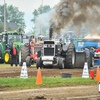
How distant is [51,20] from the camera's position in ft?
69.6

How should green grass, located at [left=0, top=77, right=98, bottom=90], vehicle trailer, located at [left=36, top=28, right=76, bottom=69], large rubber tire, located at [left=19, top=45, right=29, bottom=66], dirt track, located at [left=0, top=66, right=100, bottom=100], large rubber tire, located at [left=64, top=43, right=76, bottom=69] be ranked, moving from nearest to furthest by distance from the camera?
dirt track, located at [left=0, top=66, right=100, bottom=100]
green grass, located at [left=0, top=77, right=98, bottom=90]
vehicle trailer, located at [left=36, top=28, right=76, bottom=69]
large rubber tire, located at [left=64, top=43, right=76, bottom=69]
large rubber tire, located at [left=19, top=45, right=29, bottom=66]

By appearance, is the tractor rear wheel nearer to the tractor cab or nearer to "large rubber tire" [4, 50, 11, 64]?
"large rubber tire" [4, 50, 11, 64]

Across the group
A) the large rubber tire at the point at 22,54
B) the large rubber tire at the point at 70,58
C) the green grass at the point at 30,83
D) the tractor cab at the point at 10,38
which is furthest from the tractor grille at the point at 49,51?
the tractor cab at the point at 10,38

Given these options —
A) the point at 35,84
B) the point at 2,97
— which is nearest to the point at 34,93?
the point at 2,97

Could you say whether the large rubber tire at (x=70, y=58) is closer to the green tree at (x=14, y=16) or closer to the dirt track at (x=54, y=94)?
the dirt track at (x=54, y=94)

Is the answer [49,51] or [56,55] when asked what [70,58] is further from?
[49,51]

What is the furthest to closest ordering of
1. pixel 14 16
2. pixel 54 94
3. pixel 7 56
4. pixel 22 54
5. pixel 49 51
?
pixel 14 16 < pixel 7 56 < pixel 22 54 < pixel 49 51 < pixel 54 94

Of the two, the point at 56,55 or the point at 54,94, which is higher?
the point at 56,55

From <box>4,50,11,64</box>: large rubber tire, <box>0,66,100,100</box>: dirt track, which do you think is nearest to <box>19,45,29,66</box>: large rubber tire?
<box>4,50,11,64</box>: large rubber tire

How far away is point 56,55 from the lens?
19016 mm

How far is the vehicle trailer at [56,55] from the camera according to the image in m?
18.3

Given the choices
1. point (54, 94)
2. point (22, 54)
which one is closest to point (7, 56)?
point (22, 54)

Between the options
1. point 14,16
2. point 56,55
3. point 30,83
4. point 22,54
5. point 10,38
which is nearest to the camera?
point 30,83

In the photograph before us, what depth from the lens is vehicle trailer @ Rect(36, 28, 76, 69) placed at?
60.1ft
